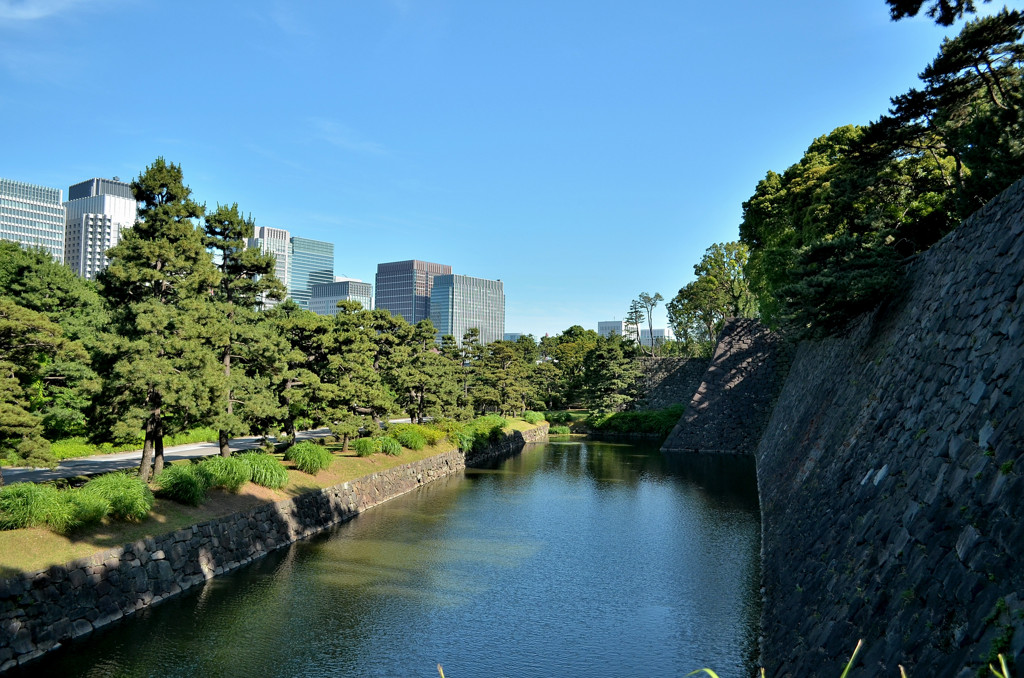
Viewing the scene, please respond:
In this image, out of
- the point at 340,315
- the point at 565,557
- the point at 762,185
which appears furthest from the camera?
the point at 762,185

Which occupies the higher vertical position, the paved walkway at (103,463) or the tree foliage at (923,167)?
the tree foliage at (923,167)

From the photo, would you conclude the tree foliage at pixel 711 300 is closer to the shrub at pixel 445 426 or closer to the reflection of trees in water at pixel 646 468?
the reflection of trees in water at pixel 646 468

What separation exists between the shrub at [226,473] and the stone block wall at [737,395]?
36.2m

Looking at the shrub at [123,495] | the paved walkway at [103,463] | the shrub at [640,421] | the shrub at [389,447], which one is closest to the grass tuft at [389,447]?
the shrub at [389,447]

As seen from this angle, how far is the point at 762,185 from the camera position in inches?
1800

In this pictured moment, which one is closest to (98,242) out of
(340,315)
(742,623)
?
(340,315)

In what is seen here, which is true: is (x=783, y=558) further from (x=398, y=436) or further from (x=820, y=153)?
(x=820, y=153)

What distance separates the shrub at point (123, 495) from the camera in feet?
53.4

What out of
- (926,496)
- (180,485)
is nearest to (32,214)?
(180,485)

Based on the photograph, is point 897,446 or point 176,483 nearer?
point 897,446

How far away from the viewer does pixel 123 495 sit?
16.5 metres

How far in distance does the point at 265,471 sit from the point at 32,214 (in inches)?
7882

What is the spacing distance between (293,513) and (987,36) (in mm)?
25523

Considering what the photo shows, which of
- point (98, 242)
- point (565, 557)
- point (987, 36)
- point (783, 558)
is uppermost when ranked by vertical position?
point (98, 242)
